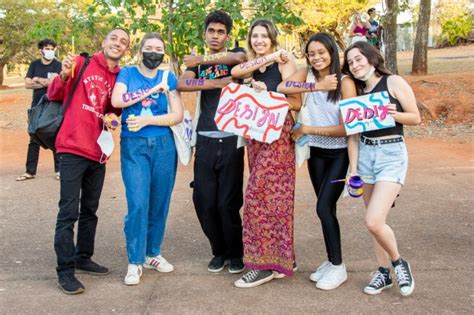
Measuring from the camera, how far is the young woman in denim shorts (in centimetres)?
430

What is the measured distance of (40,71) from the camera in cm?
880

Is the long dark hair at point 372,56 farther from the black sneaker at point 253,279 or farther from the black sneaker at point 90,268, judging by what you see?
the black sneaker at point 90,268

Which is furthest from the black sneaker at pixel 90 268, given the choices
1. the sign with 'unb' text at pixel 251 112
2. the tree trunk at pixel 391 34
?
the tree trunk at pixel 391 34

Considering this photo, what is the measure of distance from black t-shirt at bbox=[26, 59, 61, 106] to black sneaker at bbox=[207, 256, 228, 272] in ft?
Answer: 16.2

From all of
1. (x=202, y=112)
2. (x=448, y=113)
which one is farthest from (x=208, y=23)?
(x=448, y=113)

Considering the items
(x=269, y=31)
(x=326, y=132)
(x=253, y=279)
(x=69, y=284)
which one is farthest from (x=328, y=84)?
(x=69, y=284)

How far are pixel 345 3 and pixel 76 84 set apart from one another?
25.4m

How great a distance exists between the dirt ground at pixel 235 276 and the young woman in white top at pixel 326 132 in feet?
0.98

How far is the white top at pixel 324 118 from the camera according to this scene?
4.60 metres

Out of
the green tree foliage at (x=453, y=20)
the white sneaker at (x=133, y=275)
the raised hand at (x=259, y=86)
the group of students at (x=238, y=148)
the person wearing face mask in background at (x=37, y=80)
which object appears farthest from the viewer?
the green tree foliage at (x=453, y=20)

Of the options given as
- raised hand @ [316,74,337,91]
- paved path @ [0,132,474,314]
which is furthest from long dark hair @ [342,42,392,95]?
paved path @ [0,132,474,314]

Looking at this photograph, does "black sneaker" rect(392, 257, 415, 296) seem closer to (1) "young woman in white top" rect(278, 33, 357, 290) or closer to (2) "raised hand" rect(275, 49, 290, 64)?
(1) "young woman in white top" rect(278, 33, 357, 290)

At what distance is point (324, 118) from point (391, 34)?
43.8 feet

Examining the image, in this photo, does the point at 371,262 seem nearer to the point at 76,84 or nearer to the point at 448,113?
the point at 76,84
